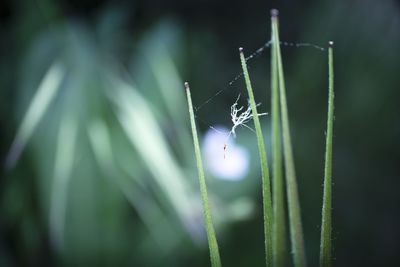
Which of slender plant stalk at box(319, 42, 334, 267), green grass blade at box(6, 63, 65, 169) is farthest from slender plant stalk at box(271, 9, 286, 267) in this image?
green grass blade at box(6, 63, 65, 169)

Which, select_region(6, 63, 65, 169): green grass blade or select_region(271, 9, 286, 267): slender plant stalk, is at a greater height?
select_region(6, 63, 65, 169): green grass blade

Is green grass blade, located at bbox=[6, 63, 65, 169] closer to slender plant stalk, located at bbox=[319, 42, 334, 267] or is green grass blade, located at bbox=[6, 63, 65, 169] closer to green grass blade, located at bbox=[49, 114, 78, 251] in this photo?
green grass blade, located at bbox=[49, 114, 78, 251]

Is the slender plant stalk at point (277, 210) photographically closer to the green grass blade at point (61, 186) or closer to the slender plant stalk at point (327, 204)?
the slender plant stalk at point (327, 204)

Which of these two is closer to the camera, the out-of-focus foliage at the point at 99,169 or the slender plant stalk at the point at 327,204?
the slender plant stalk at the point at 327,204

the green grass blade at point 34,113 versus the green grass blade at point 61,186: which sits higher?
the green grass blade at point 34,113

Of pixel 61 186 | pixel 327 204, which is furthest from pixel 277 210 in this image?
pixel 61 186

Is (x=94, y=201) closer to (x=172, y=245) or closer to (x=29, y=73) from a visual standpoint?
(x=172, y=245)

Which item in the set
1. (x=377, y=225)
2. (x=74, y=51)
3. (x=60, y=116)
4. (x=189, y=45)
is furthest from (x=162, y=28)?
(x=377, y=225)

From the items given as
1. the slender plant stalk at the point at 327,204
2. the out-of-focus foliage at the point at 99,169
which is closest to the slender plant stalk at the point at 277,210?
the slender plant stalk at the point at 327,204
